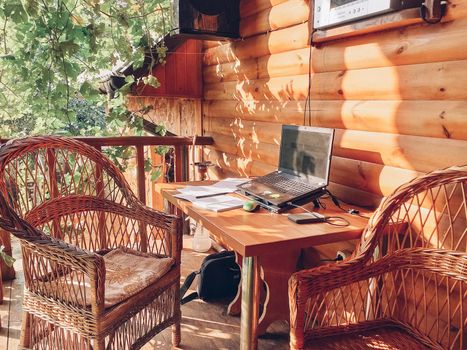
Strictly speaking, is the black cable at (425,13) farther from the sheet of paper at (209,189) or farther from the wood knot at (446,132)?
the sheet of paper at (209,189)

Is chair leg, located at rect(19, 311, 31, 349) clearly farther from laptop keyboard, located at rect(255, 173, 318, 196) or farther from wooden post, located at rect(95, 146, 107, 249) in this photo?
laptop keyboard, located at rect(255, 173, 318, 196)

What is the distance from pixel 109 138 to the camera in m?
2.46

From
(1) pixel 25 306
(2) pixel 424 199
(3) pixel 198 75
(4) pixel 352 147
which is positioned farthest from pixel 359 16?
(3) pixel 198 75

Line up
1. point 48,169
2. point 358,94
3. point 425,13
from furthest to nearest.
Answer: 1. point 48,169
2. point 358,94
3. point 425,13

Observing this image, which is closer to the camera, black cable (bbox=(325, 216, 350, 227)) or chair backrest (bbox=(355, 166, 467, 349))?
chair backrest (bbox=(355, 166, 467, 349))

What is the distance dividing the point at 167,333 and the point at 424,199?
54.3 inches

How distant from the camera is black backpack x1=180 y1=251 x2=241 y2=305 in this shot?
217cm

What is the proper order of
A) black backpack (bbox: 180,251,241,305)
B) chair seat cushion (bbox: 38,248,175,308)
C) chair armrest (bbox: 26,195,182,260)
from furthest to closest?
black backpack (bbox: 180,251,241,305), chair armrest (bbox: 26,195,182,260), chair seat cushion (bbox: 38,248,175,308)

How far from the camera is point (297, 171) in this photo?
1677 mm

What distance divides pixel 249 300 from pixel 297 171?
0.64m

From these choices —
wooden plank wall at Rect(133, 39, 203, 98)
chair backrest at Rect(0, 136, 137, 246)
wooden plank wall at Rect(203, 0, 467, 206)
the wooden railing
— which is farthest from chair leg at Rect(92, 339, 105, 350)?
wooden plank wall at Rect(133, 39, 203, 98)

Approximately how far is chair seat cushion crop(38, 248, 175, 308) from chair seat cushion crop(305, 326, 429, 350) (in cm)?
66

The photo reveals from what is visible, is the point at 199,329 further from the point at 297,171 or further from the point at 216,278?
the point at 297,171

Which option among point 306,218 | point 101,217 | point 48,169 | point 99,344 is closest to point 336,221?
point 306,218
